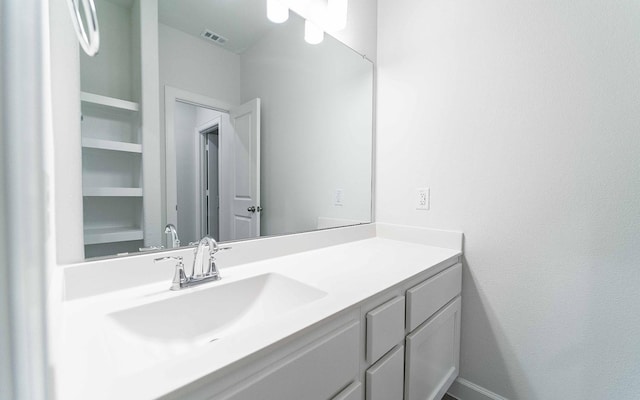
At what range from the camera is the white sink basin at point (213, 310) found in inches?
27.6

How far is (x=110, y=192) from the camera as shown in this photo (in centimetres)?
82

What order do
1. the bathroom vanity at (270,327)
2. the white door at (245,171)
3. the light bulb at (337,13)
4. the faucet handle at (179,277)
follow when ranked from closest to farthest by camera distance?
the bathroom vanity at (270,327) < the faucet handle at (179,277) < the white door at (245,171) < the light bulb at (337,13)

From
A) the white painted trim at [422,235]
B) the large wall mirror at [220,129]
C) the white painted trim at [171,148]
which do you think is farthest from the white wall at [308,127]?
the white painted trim at [171,148]

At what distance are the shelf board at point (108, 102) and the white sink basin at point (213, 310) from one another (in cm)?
61

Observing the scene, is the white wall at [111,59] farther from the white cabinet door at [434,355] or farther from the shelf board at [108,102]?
the white cabinet door at [434,355]

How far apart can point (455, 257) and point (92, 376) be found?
1309 mm

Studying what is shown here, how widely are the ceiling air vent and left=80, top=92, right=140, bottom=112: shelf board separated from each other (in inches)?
15.4

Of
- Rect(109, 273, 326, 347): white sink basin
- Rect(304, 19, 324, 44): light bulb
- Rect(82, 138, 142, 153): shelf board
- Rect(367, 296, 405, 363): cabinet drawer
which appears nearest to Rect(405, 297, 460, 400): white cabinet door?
Rect(367, 296, 405, 363): cabinet drawer

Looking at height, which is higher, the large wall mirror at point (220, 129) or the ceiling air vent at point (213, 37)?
the ceiling air vent at point (213, 37)

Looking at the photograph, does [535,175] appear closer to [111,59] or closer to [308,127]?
[308,127]

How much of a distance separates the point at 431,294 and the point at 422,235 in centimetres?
44

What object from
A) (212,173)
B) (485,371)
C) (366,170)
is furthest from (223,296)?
(485,371)

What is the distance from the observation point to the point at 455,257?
126cm

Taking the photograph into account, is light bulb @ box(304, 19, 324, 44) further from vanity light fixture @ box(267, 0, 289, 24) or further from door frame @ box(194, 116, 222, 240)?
door frame @ box(194, 116, 222, 240)
